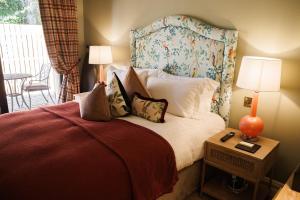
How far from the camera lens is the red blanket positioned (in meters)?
1.25

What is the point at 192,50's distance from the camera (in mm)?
2494

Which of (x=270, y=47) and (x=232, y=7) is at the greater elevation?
(x=232, y=7)

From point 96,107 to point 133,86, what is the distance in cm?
45

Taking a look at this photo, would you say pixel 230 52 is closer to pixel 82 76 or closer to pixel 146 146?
pixel 146 146

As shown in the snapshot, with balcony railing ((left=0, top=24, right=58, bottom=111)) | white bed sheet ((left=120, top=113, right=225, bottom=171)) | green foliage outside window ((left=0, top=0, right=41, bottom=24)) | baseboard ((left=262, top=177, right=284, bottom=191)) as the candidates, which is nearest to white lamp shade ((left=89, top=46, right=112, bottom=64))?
balcony railing ((left=0, top=24, right=58, bottom=111))

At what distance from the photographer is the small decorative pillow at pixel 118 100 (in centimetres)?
220

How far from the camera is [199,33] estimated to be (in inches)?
94.2

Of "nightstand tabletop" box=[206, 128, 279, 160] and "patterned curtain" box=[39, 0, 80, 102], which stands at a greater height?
"patterned curtain" box=[39, 0, 80, 102]

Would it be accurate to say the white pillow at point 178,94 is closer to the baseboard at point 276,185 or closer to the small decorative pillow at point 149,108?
the small decorative pillow at point 149,108

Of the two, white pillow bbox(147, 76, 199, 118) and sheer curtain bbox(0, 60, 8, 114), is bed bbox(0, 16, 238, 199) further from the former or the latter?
sheer curtain bbox(0, 60, 8, 114)

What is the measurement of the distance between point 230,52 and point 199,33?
15.3 inches

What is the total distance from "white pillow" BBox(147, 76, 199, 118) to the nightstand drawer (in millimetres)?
404

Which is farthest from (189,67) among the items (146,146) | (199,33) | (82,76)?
(82,76)

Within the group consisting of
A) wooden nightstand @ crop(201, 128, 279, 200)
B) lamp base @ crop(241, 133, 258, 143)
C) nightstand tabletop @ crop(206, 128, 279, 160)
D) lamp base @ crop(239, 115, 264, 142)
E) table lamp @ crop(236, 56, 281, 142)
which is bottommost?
wooden nightstand @ crop(201, 128, 279, 200)
